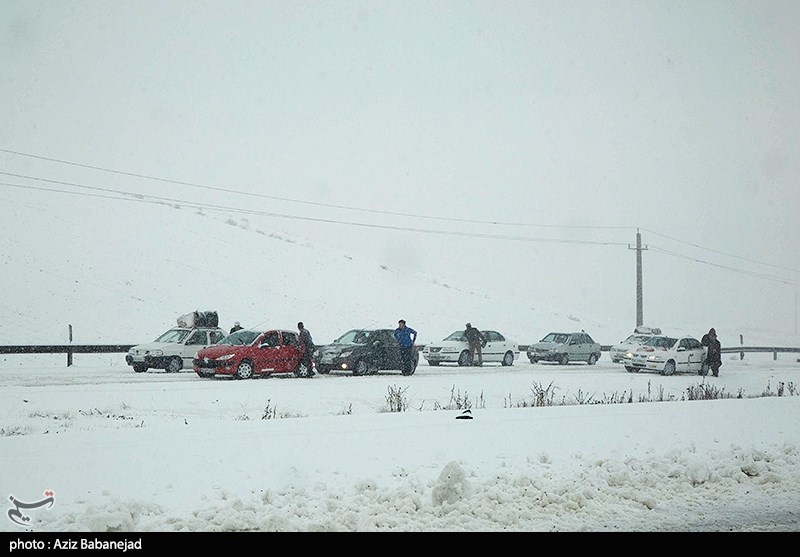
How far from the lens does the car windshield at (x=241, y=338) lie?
26.2 meters

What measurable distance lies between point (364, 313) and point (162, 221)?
69.2 ft

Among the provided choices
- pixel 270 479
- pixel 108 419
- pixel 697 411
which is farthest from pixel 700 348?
pixel 270 479

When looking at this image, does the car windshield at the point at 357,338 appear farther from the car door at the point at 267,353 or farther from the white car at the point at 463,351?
the white car at the point at 463,351

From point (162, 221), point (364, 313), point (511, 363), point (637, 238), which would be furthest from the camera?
point (162, 221)

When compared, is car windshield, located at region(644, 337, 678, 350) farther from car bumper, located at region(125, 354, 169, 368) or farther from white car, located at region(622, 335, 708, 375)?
car bumper, located at region(125, 354, 169, 368)

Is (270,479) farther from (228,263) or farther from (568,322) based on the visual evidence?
(568,322)

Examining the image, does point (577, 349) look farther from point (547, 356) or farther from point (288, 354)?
point (288, 354)

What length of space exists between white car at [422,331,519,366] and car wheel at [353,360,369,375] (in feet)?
26.5

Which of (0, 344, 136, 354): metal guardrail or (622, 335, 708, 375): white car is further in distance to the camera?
(622, 335, 708, 375): white car

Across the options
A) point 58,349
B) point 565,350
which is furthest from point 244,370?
point 565,350

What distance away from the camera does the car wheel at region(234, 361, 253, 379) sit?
24698 millimetres

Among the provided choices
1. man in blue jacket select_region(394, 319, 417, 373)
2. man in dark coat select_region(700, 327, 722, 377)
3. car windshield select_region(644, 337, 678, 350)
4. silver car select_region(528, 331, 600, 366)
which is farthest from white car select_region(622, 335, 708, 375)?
man in blue jacket select_region(394, 319, 417, 373)

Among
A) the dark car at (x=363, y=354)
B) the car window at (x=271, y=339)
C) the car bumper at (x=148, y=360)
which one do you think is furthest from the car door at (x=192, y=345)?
the dark car at (x=363, y=354)

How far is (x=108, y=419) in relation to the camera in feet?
45.9
